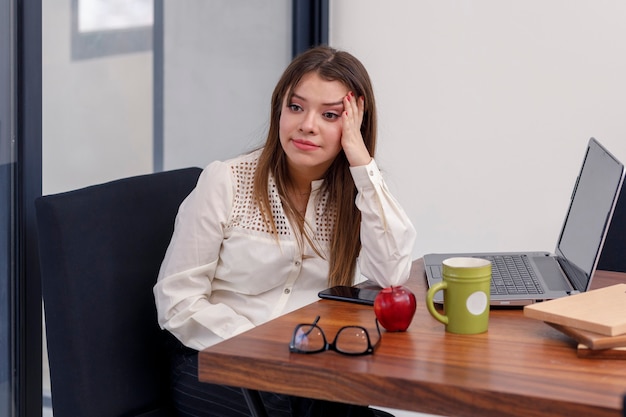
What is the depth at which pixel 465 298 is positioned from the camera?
1286mm

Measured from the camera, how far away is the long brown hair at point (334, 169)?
182cm

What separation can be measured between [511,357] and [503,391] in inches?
6.5

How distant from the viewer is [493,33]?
3.05m

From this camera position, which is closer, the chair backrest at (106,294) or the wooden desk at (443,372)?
the wooden desk at (443,372)

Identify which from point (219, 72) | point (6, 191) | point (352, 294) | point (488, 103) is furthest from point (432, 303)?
point (488, 103)

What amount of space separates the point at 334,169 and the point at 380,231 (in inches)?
8.4

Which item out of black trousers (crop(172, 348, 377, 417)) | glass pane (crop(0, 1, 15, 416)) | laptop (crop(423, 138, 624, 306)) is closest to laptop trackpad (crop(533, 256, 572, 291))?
laptop (crop(423, 138, 624, 306))

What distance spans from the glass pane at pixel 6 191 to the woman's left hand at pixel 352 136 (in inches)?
28.3

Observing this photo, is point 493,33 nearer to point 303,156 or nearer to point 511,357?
point 303,156

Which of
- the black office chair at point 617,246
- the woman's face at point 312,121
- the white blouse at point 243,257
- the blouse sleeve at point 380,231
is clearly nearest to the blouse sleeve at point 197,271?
the white blouse at point 243,257

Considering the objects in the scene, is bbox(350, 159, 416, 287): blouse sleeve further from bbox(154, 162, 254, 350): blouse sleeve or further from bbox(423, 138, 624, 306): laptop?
bbox(154, 162, 254, 350): blouse sleeve

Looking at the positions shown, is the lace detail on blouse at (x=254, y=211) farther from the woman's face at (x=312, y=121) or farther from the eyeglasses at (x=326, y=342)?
the eyeglasses at (x=326, y=342)

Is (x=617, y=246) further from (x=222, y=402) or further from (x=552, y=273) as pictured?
(x=222, y=402)

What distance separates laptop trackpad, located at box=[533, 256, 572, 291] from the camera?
1.58m
